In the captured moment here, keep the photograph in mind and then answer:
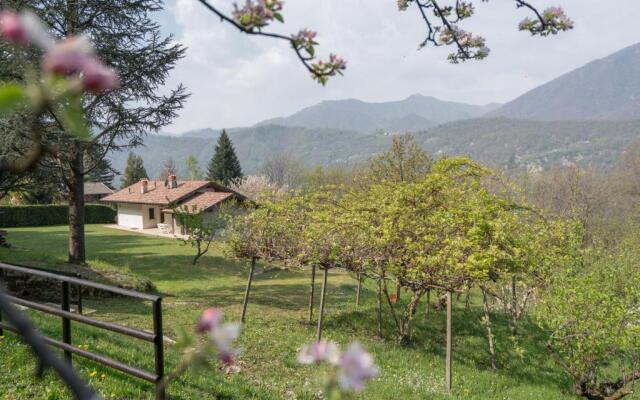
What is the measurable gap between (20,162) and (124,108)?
55.2 ft

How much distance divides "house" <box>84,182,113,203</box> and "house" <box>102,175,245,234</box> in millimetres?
15627

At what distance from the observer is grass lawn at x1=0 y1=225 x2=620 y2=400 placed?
5.40m

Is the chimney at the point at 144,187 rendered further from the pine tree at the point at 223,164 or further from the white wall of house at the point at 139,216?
the pine tree at the point at 223,164

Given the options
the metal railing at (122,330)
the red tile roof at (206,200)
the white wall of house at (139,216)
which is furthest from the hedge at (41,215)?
the metal railing at (122,330)

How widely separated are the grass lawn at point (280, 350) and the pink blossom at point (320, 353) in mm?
232

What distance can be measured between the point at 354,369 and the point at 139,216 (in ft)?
140

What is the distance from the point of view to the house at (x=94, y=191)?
2222 inches

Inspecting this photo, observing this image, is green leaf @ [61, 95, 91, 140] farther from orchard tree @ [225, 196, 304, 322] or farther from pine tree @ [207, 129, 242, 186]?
pine tree @ [207, 129, 242, 186]

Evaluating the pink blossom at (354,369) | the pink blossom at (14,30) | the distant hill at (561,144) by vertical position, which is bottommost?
the pink blossom at (354,369)

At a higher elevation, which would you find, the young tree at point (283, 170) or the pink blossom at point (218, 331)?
the young tree at point (283, 170)

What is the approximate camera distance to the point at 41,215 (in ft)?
130

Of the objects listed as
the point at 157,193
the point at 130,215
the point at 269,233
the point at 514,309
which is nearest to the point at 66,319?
the point at 269,233

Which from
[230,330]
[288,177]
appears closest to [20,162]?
[230,330]

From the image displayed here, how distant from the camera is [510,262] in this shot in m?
10.4
